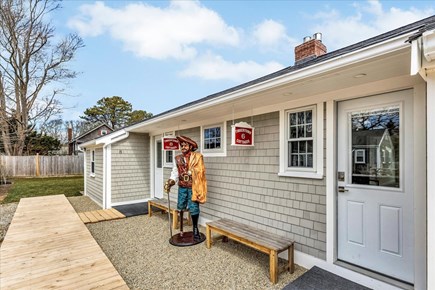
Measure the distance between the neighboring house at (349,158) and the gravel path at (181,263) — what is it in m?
0.63

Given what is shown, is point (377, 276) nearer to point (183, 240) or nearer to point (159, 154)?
point (183, 240)

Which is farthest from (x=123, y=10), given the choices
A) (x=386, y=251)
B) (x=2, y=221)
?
(x=386, y=251)

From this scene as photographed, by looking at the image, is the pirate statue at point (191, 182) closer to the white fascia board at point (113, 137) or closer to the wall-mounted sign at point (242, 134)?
the wall-mounted sign at point (242, 134)

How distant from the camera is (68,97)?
61.6 feet

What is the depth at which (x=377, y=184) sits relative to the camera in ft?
9.36

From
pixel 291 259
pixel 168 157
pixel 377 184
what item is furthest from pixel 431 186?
pixel 168 157

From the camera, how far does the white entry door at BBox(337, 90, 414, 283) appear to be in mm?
2611

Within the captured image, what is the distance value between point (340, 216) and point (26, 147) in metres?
24.8

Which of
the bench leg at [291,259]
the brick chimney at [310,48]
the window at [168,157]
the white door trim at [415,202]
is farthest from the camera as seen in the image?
the window at [168,157]

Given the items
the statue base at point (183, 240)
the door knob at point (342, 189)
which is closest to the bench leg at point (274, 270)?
the door knob at point (342, 189)

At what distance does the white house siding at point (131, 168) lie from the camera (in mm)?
7598

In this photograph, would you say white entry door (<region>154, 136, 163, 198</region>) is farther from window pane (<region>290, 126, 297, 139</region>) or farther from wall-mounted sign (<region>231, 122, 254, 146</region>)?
window pane (<region>290, 126, 297, 139</region>)

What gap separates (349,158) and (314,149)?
0.46m

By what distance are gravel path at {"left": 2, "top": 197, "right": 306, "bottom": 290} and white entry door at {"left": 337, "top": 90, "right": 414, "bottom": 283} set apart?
979mm
